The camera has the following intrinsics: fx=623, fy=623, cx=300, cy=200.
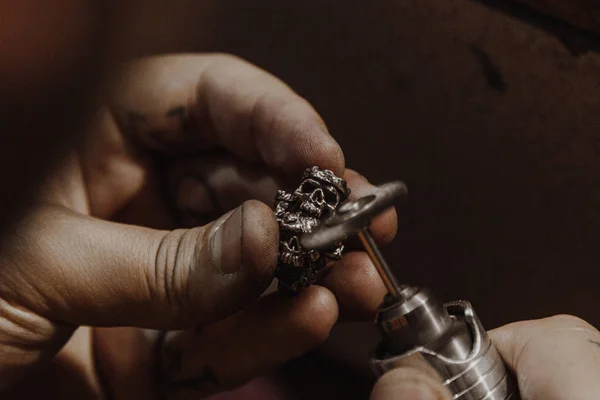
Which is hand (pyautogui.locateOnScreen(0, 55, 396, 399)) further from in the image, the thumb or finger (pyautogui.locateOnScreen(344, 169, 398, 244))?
the thumb

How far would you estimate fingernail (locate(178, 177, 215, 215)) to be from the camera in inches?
32.1

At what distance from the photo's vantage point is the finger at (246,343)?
604 millimetres

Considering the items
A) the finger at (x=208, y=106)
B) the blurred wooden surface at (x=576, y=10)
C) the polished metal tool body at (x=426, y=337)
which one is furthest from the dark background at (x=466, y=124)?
the polished metal tool body at (x=426, y=337)

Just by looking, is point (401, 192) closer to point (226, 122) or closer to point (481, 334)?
point (481, 334)

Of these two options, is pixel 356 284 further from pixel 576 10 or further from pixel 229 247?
pixel 576 10

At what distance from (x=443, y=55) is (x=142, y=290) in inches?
20.8

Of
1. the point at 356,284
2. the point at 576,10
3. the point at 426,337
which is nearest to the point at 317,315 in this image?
the point at 356,284

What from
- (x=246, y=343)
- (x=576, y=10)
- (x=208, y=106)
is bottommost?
(x=246, y=343)

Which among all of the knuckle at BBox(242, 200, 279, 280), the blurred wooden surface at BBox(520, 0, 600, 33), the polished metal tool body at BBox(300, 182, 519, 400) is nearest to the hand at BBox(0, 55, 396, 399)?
the knuckle at BBox(242, 200, 279, 280)

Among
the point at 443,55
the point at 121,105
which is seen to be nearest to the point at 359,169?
the point at 443,55

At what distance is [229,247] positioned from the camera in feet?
1.68

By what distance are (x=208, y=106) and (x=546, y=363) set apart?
50 cm

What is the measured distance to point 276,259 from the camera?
0.53 meters

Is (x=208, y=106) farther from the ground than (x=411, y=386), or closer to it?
farther from the ground
